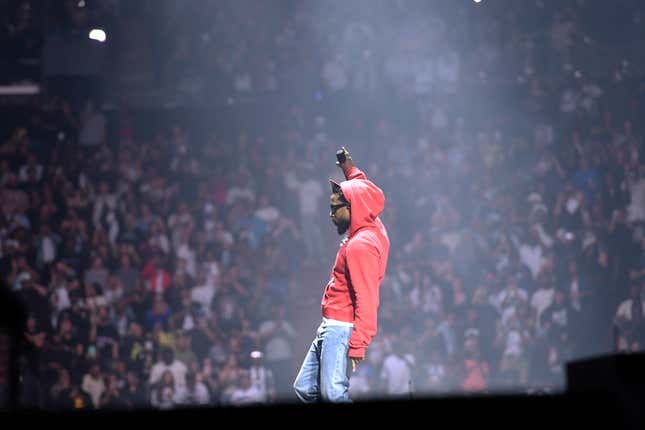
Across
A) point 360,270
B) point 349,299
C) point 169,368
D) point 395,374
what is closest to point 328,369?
point 349,299

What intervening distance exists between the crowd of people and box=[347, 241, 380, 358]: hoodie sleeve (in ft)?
17.7

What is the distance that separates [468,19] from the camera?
14.8 m

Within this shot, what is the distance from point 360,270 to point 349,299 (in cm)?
24

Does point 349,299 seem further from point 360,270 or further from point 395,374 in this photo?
point 395,374

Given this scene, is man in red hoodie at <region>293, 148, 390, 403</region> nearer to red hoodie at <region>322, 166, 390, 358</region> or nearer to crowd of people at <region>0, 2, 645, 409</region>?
red hoodie at <region>322, 166, 390, 358</region>

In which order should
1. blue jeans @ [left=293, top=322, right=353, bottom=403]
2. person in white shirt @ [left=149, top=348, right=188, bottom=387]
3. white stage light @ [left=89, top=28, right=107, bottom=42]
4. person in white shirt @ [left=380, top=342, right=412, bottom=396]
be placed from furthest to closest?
1. white stage light @ [left=89, top=28, right=107, bottom=42]
2. person in white shirt @ [left=380, top=342, right=412, bottom=396]
3. person in white shirt @ [left=149, top=348, right=188, bottom=387]
4. blue jeans @ [left=293, top=322, right=353, bottom=403]

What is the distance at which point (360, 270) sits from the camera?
5.33m

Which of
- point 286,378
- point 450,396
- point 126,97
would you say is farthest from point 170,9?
point 450,396

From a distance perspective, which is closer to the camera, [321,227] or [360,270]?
[360,270]

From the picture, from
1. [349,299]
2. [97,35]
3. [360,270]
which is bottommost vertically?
[349,299]

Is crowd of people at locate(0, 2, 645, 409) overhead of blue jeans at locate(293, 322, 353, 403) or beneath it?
overhead

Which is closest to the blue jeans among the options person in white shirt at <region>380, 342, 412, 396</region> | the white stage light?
person in white shirt at <region>380, 342, 412, 396</region>

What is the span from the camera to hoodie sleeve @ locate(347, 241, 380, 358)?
5305 mm

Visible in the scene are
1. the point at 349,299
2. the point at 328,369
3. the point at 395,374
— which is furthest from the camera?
the point at 395,374
